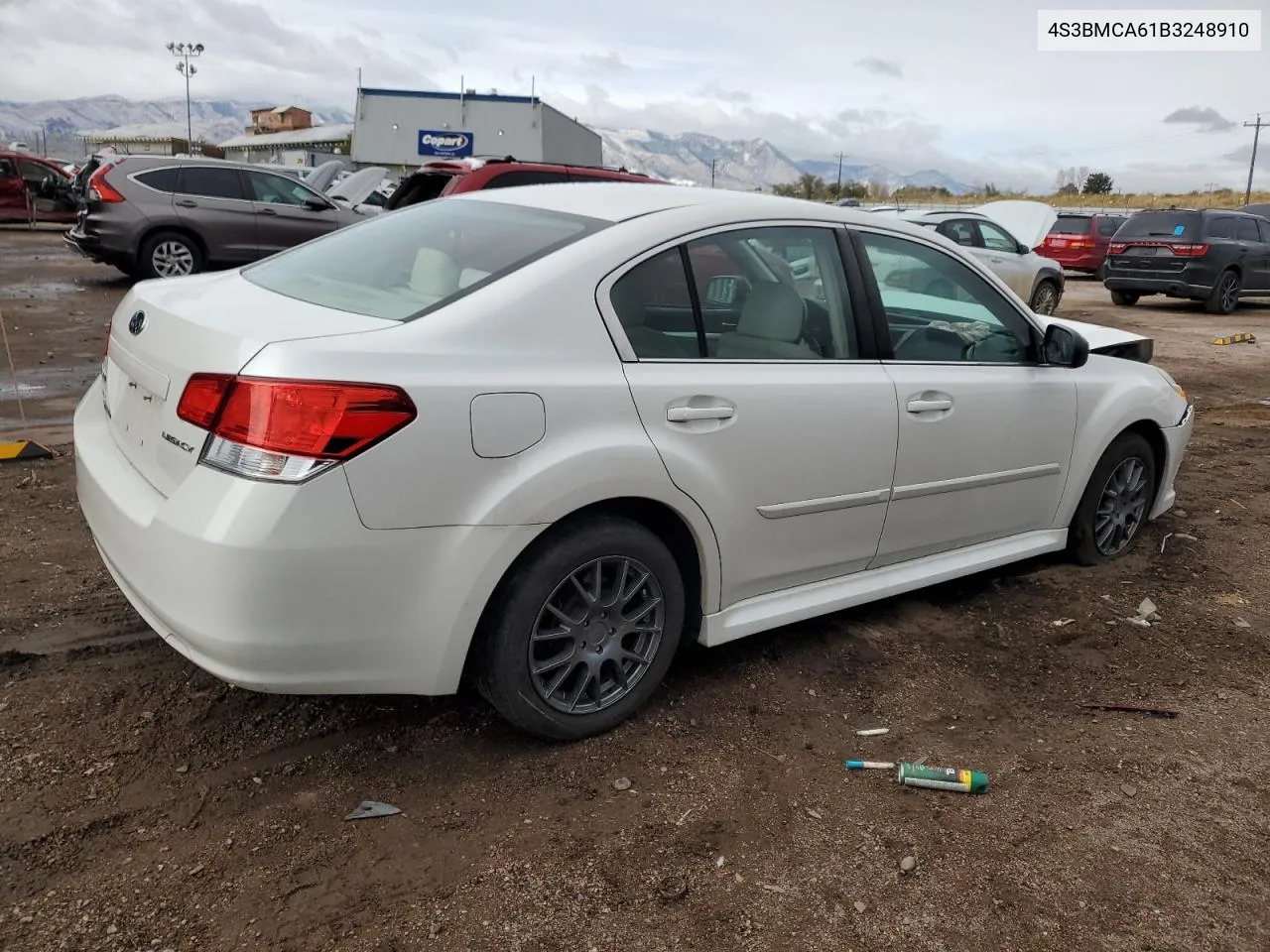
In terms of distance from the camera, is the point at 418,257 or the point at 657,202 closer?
the point at 418,257

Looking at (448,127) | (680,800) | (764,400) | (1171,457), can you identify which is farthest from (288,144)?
(680,800)

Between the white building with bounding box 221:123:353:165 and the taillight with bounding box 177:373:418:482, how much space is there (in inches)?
2048

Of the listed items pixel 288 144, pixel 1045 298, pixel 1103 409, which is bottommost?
pixel 1103 409

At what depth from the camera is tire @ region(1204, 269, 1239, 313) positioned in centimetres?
1619

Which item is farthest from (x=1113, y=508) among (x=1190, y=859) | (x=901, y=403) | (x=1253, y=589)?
(x=1190, y=859)

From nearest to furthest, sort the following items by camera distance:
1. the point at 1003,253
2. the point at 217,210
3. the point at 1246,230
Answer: the point at 217,210 < the point at 1003,253 < the point at 1246,230

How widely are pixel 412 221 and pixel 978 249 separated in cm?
1150

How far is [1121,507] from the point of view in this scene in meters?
4.77

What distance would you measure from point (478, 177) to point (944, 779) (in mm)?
7235

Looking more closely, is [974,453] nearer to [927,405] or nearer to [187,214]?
[927,405]

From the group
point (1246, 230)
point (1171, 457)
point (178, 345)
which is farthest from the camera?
point (1246, 230)

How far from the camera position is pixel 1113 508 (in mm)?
4727

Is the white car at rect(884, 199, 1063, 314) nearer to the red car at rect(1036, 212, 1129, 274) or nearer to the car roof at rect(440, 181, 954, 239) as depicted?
the red car at rect(1036, 212, 1129, 274)

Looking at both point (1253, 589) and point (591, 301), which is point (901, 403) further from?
point (1253, 589)
